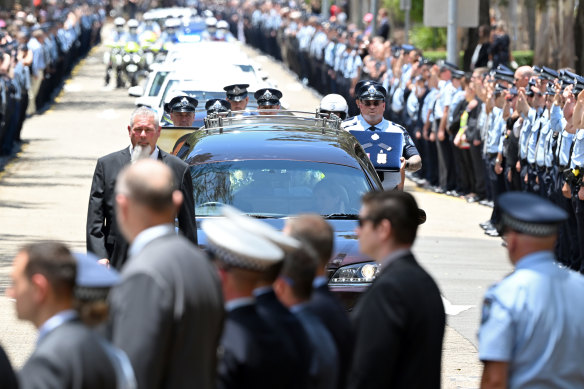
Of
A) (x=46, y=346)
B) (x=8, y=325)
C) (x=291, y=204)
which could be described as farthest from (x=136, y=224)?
(x=8, y=325)

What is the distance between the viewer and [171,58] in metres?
24.8

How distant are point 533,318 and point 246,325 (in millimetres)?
1125

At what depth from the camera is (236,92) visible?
16.6 meters

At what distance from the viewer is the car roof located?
1070 cm

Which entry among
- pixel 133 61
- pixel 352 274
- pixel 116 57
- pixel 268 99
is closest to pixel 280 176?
pixel 352 274

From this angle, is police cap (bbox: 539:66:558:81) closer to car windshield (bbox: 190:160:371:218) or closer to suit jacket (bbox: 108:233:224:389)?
car windshield (bbox: 190:160:371:218)

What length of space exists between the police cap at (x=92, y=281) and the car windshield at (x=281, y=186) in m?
5.81

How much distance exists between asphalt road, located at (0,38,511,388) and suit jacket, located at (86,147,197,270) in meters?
1.44

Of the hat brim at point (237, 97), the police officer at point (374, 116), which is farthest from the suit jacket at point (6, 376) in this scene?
the hat brim at point (237, 97)

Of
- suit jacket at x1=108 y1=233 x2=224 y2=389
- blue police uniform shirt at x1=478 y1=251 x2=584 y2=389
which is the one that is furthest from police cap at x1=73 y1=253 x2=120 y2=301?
blue police uniform shirt at x1=478 y1=251 x2=584 y2=389

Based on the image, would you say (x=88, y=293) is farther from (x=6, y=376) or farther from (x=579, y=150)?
(x=579, y=150)

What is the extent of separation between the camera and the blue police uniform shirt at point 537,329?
520 centimetres

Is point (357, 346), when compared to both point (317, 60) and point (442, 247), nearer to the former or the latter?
point (442, 247)

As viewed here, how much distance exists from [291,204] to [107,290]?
19.7ft
